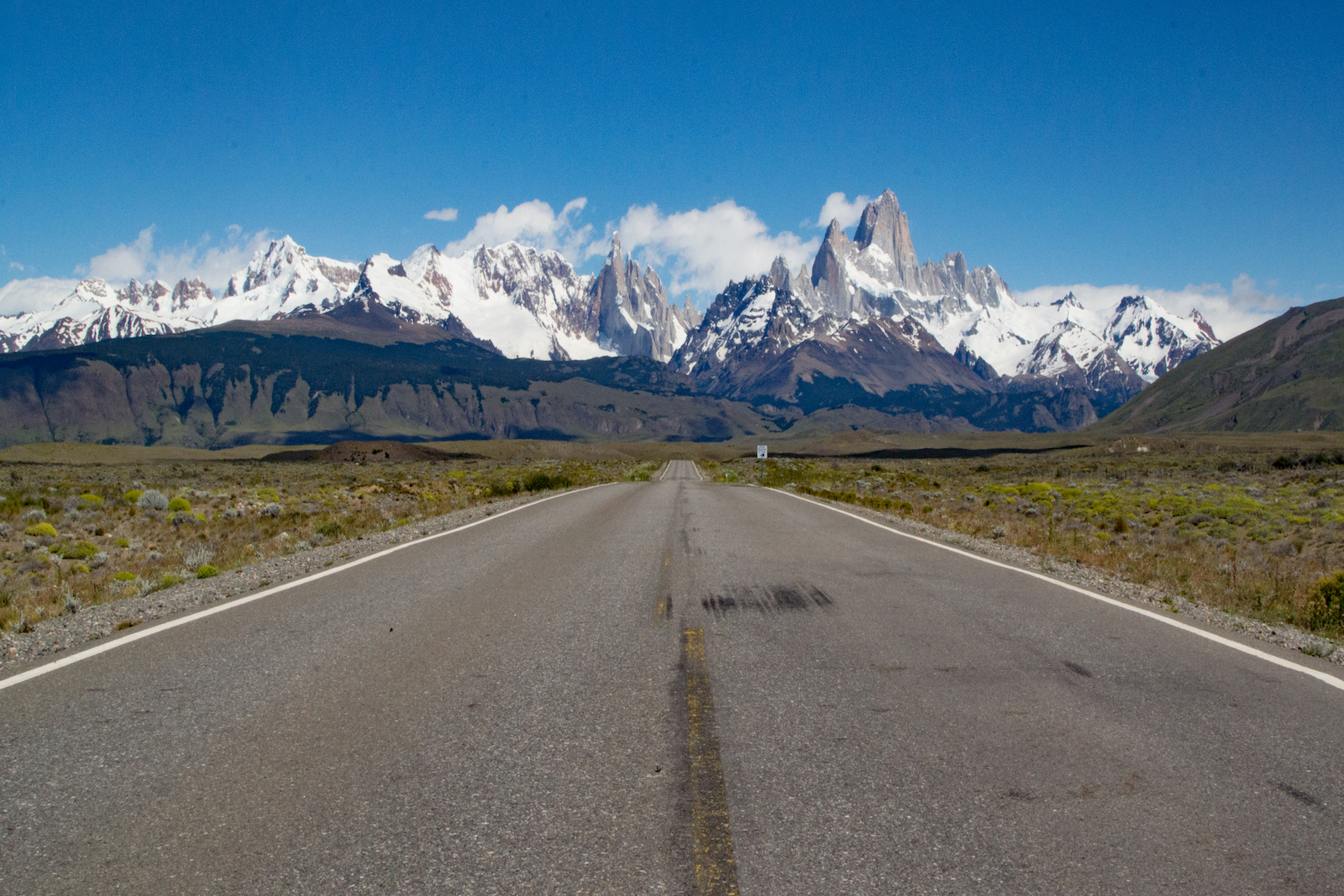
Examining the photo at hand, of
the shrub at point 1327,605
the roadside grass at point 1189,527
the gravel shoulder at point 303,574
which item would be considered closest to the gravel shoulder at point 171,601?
the gravel shoulder at point 303,574

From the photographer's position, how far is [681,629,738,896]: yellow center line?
338 centimetres

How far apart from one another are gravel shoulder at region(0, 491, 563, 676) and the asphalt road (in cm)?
80

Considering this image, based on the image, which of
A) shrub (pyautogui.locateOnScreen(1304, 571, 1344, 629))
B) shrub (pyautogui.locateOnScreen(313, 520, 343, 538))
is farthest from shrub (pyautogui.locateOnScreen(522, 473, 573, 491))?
shrub (pyautogui.locateOnScreen(1304, 571, 1344, 629))

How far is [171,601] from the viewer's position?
9.27 meters

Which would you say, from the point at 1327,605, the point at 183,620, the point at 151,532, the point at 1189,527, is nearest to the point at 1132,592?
the point at 1327,605

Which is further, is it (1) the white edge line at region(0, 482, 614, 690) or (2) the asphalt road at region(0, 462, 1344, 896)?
(1) the white edge line at region(0, 482, 614, 690)

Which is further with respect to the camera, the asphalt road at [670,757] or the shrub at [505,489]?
the shrub at [505,489]

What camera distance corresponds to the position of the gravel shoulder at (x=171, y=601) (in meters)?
7.12

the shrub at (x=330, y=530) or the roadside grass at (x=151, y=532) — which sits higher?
the shrub at (x=330, y=530)

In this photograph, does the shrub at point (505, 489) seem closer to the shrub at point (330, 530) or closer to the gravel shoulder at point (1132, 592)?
the shrub at point (330, 530)

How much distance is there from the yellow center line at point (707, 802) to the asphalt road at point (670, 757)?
20 millimetres

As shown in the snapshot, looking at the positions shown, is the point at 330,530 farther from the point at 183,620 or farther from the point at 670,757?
the point at 670,757

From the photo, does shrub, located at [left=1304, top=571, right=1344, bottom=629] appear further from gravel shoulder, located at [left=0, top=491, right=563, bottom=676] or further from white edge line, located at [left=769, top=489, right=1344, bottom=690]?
gravel shoulder, located at [left=0, top=491, right=563, bottom=676]

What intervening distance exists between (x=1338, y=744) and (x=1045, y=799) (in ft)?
7.33
